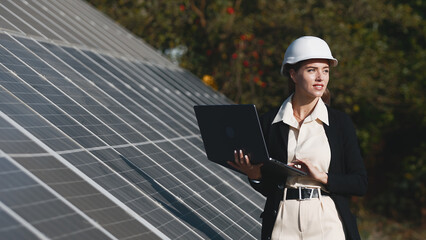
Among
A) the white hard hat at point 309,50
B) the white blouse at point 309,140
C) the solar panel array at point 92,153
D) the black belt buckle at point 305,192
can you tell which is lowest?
the solar panel array at point 92,153

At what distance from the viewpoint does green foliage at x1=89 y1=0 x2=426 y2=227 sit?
14875 millimetres

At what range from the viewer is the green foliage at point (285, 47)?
14.9 m

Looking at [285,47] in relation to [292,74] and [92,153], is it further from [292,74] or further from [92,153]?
[292,74]

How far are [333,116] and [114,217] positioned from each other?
145cm

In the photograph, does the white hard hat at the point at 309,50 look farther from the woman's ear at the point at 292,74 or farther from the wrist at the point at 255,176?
the wrist at the point at 255,176

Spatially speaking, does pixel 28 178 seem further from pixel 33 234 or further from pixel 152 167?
pixel 152 167

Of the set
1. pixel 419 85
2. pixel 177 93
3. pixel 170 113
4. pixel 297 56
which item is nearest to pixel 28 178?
pixel 297 56

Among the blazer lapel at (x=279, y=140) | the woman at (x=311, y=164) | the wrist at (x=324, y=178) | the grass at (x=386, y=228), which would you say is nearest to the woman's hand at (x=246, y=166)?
the woman at (x=311, y=164)

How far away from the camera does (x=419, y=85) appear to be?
691 inches

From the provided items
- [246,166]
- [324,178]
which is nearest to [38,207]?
[246,166]

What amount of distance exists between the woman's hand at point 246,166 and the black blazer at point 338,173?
5 cm

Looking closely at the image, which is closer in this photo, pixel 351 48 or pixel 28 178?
pixel 28 178

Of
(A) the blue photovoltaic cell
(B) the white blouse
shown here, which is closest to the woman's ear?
(B) the white blouse

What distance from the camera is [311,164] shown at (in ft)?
12.6
